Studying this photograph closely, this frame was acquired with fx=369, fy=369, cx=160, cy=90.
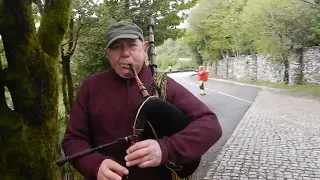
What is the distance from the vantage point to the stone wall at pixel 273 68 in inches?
887

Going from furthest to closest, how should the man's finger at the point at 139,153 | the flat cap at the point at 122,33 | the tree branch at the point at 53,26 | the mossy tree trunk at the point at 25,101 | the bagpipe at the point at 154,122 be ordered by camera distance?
the tree branch at the point at 53,26, the mossy tree trunk at the point at 25,101, the flat cap at the point at 122,33, the bagpipe at the point at 154,122, the man's finger at the point at 139,153

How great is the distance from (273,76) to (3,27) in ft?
89.5

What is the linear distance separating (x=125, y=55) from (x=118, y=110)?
0.91 ft

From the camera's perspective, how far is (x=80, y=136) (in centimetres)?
189

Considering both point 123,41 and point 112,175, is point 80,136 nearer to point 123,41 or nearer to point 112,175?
point 112,175

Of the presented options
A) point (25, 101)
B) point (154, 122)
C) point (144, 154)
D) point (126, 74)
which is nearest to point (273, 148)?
point (25, 101)

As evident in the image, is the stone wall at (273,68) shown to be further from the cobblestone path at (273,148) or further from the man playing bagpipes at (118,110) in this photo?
the man playing bagpipes at (118,110)

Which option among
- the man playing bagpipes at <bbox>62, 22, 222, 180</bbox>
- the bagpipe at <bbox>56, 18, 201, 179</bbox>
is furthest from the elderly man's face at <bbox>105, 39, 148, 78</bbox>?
the bagpipe at <bbox>56, 18, 201, 179</bbox>

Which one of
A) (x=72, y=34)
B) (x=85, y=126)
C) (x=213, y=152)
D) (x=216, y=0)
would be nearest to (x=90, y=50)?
(x=72, y=34)

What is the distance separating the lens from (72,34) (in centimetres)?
888

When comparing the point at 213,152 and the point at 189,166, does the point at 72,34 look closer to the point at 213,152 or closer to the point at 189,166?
the point at 213,152

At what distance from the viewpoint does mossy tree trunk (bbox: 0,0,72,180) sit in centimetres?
346

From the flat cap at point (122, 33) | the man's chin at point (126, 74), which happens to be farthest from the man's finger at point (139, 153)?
the flat cap at point (122, 33)

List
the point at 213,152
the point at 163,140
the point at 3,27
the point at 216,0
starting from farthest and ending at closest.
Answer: the point at 216,0 < the point at 213,152 < the point at 3,27 < the point at 163,140
